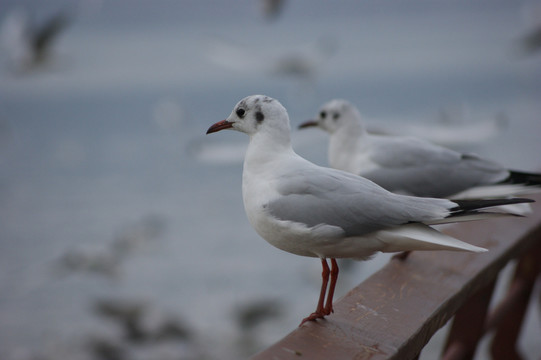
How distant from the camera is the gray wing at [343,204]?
726mm

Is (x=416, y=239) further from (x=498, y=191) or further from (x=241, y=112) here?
(x=498, y=191)

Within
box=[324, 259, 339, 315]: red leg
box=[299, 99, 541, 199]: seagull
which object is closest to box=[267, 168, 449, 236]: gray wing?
box=[324, 259, 339, 315]: red leg

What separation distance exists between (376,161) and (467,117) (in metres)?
2.96

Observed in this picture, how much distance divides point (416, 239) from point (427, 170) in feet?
1.87

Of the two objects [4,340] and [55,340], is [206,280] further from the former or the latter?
[4,340]

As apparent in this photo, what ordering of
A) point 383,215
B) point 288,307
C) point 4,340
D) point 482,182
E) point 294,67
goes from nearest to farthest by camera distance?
point 383,215
point 482,182
point 4,340
point 288,307
point 294,67

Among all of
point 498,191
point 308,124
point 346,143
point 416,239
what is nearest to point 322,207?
point 416,239

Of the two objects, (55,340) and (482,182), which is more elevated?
(482,182)

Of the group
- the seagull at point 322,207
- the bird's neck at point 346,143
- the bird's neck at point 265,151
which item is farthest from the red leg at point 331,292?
the bird's neck at point 346,143

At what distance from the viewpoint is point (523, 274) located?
1.28 meters

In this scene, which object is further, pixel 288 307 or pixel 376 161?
pixel 288 307

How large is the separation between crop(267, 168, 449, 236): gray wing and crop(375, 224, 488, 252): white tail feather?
1cm

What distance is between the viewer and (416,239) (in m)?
0.69

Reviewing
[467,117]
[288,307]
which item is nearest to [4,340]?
[288,307]
